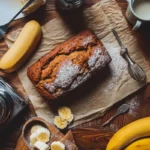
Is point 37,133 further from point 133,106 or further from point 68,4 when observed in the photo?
point 68,4

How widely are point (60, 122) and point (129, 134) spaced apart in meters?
0.28

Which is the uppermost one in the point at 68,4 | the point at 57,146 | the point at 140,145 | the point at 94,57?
the point at 68,4

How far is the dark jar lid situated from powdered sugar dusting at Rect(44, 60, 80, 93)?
0.55 ft

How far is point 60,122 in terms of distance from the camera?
4.85 feet

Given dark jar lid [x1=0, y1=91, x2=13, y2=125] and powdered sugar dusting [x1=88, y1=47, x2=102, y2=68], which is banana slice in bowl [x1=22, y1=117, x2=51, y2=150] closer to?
dark jar lid [x1=0, y1=91, x2=13, y2=125]

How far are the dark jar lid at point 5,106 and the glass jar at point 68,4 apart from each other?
425 millimetres

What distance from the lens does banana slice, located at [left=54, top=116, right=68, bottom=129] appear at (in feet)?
4.84

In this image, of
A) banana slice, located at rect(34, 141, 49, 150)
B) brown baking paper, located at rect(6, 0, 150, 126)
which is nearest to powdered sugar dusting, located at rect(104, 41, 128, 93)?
brown baking paper, located at rect(6, 0, 150, 126)

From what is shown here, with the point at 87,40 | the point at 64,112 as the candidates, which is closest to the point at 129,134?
the point at 64,112

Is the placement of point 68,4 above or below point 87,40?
above

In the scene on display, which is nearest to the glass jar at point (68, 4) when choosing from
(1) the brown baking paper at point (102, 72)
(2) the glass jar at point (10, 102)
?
(1) the brown baking paper at point (102, 72)

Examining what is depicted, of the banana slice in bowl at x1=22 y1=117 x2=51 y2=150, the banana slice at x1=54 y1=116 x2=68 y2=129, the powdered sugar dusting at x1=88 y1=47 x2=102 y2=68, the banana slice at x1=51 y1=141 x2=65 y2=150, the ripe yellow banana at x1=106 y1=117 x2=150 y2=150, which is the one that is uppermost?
the powdered sugar dusting at x1=88 y1=47 x2=102 y2=68

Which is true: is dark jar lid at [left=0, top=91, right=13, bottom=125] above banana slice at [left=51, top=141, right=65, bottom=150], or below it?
above

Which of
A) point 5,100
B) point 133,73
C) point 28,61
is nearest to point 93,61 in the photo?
point 133,73
